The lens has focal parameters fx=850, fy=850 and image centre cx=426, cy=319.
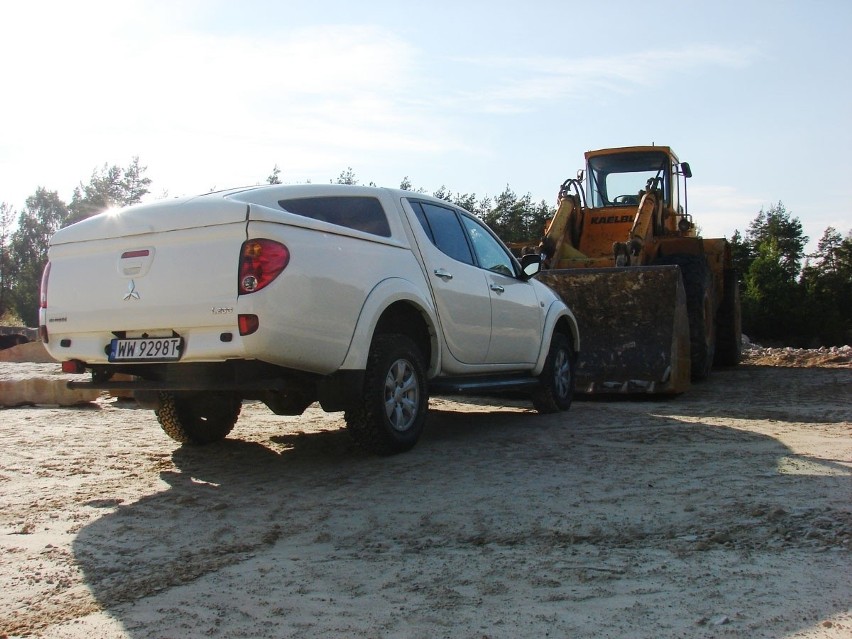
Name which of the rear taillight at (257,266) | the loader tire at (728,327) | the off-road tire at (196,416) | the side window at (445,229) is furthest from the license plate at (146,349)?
the loader tire at (728,327)

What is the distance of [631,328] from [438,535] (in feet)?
20.1

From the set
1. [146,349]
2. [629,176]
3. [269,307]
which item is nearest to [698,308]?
[629,176]

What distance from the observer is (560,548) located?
11.6 ft

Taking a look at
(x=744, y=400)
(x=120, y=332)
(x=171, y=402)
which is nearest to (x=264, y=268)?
(x=120, y=332)

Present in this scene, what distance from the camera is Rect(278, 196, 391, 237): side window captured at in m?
5.46

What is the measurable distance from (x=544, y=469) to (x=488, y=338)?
181cm

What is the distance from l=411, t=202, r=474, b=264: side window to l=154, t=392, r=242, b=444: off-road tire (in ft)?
6.17

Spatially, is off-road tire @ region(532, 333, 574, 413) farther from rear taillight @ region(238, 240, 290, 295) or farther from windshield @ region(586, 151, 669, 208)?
windshield @ region(586, 151, 669, 208)

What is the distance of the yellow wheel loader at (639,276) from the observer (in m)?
9.32

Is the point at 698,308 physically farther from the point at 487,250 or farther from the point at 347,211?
the point at 347,211

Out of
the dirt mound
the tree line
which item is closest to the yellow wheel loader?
the dirt mound

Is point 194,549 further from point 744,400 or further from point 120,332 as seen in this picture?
point 744,400

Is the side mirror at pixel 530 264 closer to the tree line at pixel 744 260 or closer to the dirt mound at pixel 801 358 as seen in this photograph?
the dirt mound at pixel 801 358

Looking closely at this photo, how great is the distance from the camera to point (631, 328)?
371 inches
